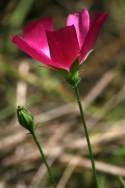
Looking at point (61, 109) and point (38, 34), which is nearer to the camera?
point (38, 34)

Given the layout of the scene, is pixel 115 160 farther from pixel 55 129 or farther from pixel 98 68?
pixel 98 68

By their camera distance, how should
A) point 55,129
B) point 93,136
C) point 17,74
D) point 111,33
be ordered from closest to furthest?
point 93,136 < point 55,129 < point 17,74 < point 111,33

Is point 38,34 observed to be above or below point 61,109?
above

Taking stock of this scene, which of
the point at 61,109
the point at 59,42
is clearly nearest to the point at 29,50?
the point at 59,42

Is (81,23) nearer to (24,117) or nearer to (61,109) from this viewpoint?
(24,117)

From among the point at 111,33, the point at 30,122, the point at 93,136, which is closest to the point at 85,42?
the point at 30,122

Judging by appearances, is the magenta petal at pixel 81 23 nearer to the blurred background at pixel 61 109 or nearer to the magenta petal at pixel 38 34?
the magenta petal at pixel 38 34

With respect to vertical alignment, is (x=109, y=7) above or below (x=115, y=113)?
above
